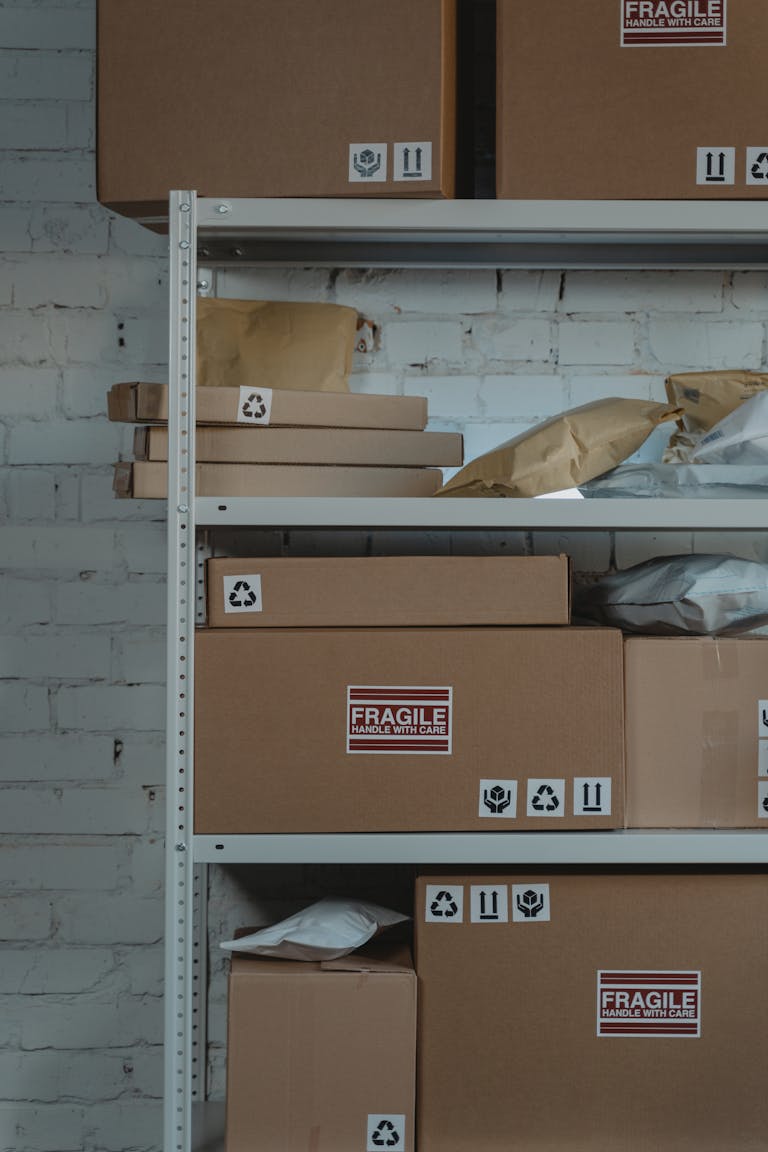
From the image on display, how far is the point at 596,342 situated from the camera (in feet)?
5.38

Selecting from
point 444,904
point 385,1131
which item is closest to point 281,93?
point 444,904

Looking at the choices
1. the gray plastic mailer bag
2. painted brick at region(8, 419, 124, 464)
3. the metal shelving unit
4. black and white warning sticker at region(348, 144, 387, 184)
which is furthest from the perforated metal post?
the gray plastic mailer bag

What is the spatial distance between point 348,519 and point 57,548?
62 centimetres

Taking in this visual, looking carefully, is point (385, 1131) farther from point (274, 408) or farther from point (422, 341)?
point (422, 341)

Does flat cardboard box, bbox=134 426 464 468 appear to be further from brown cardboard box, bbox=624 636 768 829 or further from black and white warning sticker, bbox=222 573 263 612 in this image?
brown cardboard box, bbox=624 636 768 829

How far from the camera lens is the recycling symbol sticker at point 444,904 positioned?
126 cm

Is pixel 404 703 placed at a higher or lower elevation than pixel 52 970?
higher

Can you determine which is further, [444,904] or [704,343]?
[704,343]

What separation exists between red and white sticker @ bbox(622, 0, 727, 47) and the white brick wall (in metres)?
0.43

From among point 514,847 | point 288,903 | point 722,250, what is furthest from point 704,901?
point 722,250

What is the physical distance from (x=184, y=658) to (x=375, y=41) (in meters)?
0.75

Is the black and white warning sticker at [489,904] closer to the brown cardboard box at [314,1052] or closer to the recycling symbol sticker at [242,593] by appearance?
the brown cardboard box at [314,1052]

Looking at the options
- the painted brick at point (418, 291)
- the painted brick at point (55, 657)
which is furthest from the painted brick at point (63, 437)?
the painted brick at point (418, 291)

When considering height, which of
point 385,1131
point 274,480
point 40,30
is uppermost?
point 40,30
